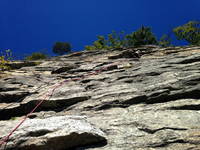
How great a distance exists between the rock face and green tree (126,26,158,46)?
47.2 meters

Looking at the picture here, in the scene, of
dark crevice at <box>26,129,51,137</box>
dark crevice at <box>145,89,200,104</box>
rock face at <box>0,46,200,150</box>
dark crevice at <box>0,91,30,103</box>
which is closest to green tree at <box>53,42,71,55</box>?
rock face at <box>0,46,200,150</box>

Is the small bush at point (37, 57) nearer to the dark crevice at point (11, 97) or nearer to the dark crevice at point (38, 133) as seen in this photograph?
the dark crevice at point (11, 97)

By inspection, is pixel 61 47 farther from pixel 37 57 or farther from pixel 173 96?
pixel 173 96

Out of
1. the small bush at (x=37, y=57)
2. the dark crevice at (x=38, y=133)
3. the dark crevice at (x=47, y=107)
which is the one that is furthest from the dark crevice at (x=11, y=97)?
the small bush at (x=37, y=57)

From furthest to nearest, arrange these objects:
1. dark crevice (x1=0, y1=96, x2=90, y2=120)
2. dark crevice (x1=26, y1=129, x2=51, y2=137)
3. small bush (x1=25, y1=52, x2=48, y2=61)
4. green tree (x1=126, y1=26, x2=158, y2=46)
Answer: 1. green tree (x1=126, y1=26, x2=158, y2=46)
2. small bush (x1=25, y1=52, x2=48, y2=61)
3. dark crevice (x1=0, y1=96, x2=90, y2=120)
4. dark crevice (x1=26, y1=129, x2=51, y2=137)

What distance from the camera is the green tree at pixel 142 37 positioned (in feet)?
190

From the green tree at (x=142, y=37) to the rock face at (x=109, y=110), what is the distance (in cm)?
4717

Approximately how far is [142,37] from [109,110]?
5371 centimetres

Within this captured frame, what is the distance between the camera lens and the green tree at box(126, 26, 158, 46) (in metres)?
57.9

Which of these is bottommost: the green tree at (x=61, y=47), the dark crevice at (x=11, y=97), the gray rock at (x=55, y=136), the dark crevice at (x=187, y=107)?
the gray rock at (x=55, y=136)

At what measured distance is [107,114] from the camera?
21.7 ft

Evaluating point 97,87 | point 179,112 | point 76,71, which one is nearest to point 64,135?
point 179,112

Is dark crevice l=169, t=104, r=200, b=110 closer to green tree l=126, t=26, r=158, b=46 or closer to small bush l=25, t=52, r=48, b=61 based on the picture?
small bush l=25, t=52, r=48, b=61

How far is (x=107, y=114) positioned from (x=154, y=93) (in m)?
1.66
